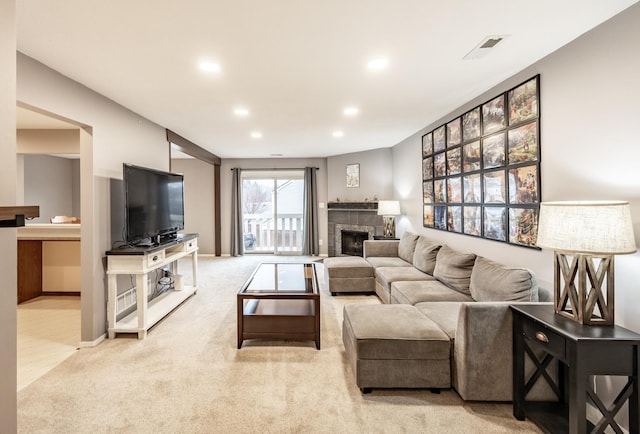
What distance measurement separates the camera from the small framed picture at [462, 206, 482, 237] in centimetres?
333

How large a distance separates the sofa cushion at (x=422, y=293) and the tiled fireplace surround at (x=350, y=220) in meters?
3.04

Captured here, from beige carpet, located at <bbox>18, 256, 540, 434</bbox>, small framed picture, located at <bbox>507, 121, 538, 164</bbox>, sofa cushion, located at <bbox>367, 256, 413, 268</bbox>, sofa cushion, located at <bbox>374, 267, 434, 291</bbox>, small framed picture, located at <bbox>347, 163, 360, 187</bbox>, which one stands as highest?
small framed picture, located at <bbox>347, 163, 360, 187</bbox>

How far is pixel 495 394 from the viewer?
200cm

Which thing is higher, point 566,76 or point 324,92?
point 324,92

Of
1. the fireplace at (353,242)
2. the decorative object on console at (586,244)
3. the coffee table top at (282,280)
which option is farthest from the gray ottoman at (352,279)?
the decorative object on console at (586,244)

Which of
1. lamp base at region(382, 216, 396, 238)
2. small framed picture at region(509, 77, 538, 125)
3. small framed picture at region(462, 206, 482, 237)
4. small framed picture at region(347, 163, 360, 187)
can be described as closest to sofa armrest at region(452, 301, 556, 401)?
small framed picture at region(462, 206, 482, 237)

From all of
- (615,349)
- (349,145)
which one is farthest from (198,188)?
(615,349)

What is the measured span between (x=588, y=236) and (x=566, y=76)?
132 centimetres

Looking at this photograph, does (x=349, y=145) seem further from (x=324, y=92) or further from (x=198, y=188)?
(x=198, y=188)

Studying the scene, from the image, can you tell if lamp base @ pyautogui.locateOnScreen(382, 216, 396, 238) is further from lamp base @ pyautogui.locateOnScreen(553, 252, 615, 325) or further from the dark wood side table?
lamp base @ pyautogui.locateOnScreen(553, 252, 615, 325)

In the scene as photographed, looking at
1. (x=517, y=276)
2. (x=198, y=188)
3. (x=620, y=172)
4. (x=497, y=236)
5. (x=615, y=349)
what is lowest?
(x=615, y=349)

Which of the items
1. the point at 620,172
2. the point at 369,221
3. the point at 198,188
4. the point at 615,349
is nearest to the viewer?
the point at 615,349

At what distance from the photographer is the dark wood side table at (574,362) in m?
1.49

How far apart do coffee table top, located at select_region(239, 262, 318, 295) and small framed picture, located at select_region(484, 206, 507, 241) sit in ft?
6.00
